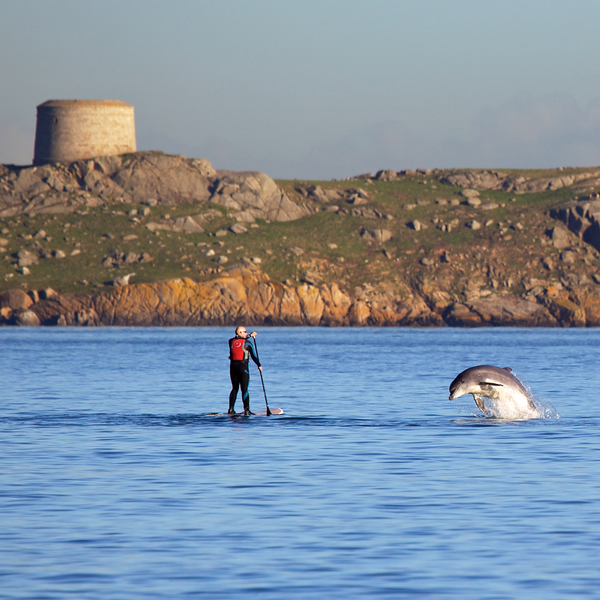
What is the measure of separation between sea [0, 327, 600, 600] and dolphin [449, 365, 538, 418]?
1.92 feet

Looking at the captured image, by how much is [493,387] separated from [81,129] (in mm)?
156322

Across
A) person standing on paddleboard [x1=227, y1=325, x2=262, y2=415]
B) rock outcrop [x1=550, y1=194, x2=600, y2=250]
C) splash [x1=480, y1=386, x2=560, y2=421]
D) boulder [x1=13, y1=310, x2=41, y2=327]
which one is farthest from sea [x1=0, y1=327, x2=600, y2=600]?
rock outcrop [x1=550, y1=194, x2=600, y2=250]

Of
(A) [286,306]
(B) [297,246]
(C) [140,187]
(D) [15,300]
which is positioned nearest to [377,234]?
(B) [297,246]

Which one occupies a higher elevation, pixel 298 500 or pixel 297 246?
pixel 297 246

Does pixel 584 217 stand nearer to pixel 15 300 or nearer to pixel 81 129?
pixel 81 129

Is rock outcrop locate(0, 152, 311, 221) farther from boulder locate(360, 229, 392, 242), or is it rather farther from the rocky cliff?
boulder locate(360, 229, 392, 242)

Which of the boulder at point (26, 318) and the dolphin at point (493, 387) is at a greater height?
the dolphin at point (493, 387)

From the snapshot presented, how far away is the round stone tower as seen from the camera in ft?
574

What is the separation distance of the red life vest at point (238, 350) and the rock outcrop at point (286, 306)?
114537mm

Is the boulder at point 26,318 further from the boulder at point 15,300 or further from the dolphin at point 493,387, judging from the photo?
the dolphin at point 493,387

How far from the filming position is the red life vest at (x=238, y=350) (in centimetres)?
3020

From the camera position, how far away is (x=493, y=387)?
90.1 ft

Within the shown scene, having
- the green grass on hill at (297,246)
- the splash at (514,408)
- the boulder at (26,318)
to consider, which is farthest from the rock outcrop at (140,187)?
the splash at (514,408)

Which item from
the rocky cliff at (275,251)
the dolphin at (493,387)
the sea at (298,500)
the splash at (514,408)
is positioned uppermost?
the rocky cliff at (275,251)
